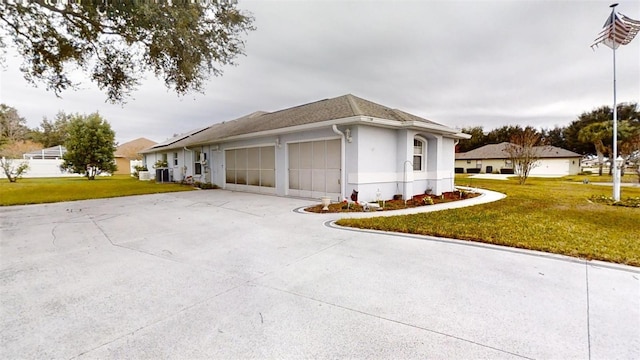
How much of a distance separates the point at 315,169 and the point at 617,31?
1105 centimetres

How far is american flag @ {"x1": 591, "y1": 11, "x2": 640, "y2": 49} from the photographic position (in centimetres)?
854

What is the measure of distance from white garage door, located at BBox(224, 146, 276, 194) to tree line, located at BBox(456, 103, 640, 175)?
18990 mm

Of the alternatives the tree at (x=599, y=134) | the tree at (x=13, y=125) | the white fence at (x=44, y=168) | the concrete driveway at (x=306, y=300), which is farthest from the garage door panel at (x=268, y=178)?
the tree at (x=599, y=134)

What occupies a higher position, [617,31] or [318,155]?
[617,31]

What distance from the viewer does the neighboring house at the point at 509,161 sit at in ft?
104

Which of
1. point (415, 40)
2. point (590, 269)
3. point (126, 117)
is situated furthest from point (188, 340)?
point (126, 117)

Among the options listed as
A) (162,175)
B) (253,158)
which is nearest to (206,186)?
(253,158)

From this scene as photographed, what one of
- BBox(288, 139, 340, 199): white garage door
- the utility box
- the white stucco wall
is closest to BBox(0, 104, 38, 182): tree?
the utility box

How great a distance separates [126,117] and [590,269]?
128 feet

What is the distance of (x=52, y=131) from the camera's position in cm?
4356

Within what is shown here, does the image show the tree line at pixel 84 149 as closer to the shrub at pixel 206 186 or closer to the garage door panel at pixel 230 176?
the shrub at pixel 206 186

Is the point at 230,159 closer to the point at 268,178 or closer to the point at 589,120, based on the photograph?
the point at 268,178

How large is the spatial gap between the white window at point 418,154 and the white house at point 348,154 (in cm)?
4

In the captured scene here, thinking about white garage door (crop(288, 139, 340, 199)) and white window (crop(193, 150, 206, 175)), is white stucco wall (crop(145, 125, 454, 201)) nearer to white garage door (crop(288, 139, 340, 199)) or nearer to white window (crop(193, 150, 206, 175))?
white garage door (crop(288, 139, 340, 199))
